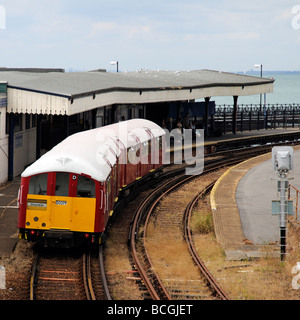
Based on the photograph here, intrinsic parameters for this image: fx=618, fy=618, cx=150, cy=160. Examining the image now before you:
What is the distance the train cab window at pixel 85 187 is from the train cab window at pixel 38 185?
2.82 ft

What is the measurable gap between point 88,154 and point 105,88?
1550cm

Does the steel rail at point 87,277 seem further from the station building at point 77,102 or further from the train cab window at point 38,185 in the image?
the station building at point 77,102

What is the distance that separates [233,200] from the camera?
22656 millimetres

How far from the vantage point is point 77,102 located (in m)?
26.7

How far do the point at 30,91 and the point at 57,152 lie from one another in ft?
32.4

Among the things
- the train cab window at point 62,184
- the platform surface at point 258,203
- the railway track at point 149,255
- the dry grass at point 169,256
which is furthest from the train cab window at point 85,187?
the platform surface at point 258,203

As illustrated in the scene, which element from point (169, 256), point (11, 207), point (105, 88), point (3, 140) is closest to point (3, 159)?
point (3, 140)

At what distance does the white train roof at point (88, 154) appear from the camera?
15602 millimetres

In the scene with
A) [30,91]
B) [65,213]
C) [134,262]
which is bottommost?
[134,262]

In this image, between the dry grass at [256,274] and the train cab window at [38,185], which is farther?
the train cab window at [38,185]

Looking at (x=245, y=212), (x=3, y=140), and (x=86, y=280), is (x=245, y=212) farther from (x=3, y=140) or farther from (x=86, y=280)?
(x=3, y=140)

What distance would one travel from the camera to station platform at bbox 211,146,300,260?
16609 mm
